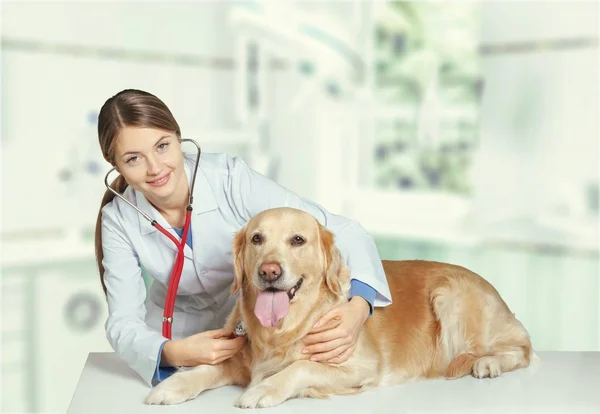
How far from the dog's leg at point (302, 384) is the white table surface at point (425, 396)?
0.02m

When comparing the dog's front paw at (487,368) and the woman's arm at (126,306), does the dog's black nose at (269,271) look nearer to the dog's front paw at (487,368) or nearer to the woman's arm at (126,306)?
the woman's arm at (126,306)

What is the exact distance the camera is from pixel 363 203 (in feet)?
16.3

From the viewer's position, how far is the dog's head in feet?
5.82

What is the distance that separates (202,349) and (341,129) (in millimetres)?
3321

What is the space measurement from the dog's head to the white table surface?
0.22m

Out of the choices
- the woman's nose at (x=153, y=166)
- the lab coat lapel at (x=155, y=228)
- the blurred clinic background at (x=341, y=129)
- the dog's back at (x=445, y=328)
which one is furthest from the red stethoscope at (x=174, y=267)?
the blurred clinic background at (x=341, y=129)

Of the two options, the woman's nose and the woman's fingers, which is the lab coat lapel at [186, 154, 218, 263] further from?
the woman's fingers

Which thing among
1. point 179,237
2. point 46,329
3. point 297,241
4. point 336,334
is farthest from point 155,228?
point 46,329

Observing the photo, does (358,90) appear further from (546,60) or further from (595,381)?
(595,381)

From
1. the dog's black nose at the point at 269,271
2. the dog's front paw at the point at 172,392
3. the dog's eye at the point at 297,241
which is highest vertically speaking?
the dog's eye at the point at 297,241

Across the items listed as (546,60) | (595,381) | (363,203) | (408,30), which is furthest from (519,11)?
(595,381)

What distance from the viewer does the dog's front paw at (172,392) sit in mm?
1742

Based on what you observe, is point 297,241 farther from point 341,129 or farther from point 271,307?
point 341,129

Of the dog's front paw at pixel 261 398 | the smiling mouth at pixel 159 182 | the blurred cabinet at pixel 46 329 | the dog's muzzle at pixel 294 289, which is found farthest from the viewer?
the blurred cabinet at pixel 46 329
